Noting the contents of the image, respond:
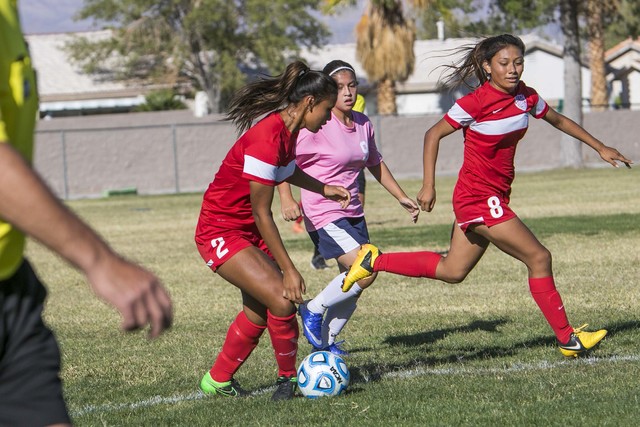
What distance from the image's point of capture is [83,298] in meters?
11.5

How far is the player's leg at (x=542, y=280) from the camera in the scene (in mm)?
7086

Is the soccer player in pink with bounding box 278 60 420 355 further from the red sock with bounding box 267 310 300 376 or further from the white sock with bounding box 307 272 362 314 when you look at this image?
the red sock with bounding box 267 310 300 376

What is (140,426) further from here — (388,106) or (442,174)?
(388,106)

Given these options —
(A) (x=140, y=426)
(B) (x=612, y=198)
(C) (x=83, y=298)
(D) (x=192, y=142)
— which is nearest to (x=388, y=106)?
(D) (x=192, y=142)

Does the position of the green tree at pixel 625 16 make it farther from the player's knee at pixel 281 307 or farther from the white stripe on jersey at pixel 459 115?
the player's knee at pixel 281 307

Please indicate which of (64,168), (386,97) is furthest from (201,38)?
(64,168)

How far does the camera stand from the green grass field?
5805 millimetres

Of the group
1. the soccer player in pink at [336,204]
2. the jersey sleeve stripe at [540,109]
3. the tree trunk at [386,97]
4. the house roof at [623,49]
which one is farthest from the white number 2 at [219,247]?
the house roof at [623,49]

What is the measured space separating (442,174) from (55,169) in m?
12.7

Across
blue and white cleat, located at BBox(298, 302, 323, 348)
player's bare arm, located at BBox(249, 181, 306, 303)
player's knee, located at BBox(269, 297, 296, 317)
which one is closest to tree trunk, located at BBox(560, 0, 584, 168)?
blue and white cleat, located at BBox(298, 302, 323, 348)

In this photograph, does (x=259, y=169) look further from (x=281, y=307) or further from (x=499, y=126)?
(x=499, y=126)

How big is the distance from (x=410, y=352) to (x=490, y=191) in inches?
50.4

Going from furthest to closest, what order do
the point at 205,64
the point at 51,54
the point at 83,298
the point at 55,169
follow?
1. the point at 51,54
2. the point at 205,64
3. the point at 55,169
4. the point at 83,298

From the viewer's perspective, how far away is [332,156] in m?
8.23
